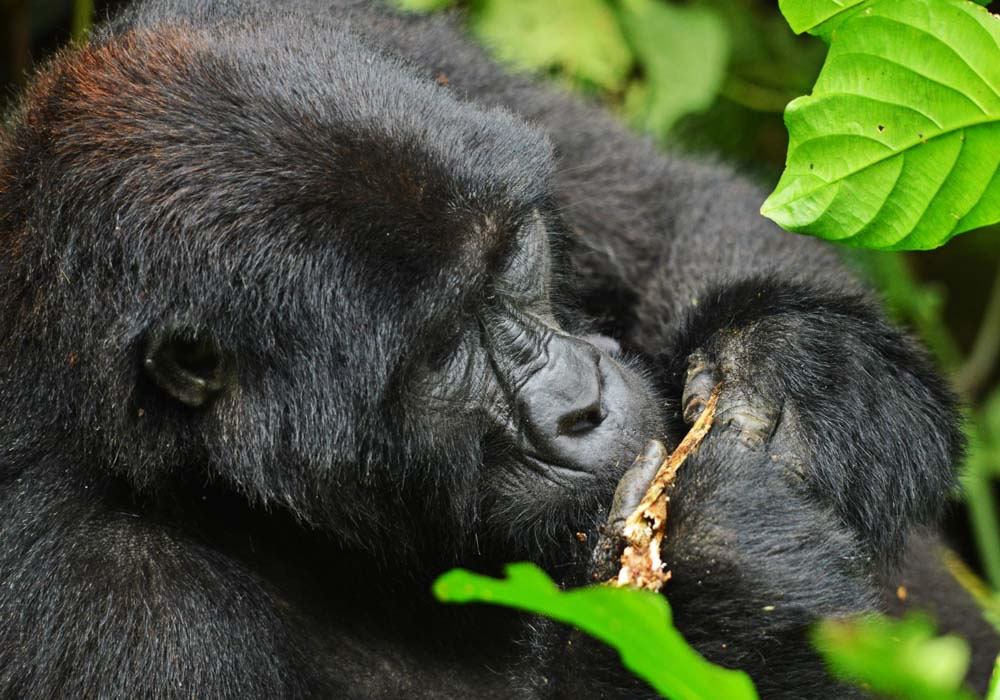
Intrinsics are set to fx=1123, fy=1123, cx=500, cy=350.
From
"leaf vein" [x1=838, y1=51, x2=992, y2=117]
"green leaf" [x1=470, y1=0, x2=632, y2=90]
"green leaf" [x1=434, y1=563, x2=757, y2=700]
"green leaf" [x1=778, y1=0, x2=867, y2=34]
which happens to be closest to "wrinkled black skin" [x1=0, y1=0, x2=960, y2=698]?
"green leaf" [x1=778, y1=0, x2=867, y2=34]

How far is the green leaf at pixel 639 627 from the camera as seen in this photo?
3.82 ft

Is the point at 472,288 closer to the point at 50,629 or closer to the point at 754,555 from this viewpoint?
the point at 754,555

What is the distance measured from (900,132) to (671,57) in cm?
306

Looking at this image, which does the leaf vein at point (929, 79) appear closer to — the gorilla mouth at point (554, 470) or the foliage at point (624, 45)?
the gorilla mouth at point (554, 470)

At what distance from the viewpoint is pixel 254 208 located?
236cm

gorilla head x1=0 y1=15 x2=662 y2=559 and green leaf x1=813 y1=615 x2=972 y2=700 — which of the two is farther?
gorilla head x1=0 y1=15 x2=662 y2=559

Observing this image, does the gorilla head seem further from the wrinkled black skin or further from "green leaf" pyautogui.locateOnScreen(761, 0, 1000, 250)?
"green leaf" pyautogui.locateOnScreen(761, 0, 1000, 250)

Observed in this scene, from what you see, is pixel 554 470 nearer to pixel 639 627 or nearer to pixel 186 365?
pixel 186 365

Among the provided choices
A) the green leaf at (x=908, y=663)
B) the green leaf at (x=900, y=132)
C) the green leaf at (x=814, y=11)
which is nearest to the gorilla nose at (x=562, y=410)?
the green leaf at (x=900, y=132)

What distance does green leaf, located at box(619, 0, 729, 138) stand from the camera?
4.97 metres

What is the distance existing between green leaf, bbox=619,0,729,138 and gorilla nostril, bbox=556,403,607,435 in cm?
262

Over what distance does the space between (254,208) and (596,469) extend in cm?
93

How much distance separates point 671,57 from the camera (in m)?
5.05

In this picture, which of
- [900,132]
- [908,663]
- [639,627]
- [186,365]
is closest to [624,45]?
[900,132]
